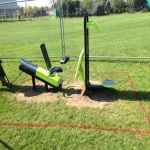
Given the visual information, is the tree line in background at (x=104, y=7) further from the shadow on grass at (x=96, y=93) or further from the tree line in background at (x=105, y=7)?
the shadow on grass at (x=96, y=93)

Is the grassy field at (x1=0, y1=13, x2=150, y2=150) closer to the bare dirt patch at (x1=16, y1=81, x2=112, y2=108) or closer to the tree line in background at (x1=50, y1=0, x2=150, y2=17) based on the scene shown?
the bare dirt patch at (x1=16, y1=81, x2=112, y2=108)

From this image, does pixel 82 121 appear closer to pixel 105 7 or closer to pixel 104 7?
pixel 104 7

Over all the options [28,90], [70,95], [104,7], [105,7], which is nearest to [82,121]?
[70,95]

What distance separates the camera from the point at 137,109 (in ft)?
→ 13.1

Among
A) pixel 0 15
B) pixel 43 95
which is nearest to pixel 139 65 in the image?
pixel 43 95

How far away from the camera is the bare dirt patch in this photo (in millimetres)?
4281

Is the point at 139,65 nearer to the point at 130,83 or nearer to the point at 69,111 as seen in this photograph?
the point at 130,83

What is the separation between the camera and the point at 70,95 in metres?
4.64

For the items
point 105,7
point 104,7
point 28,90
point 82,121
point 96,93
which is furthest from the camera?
point 105,7

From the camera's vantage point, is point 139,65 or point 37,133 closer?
point 37,133

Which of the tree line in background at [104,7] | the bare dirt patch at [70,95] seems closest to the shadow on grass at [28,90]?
the bare dirt patch at [70,95]

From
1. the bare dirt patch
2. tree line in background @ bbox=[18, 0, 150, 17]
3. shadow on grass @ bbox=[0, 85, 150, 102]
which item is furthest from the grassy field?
tree line in background @ bbox=[18, 0, 150, 17]

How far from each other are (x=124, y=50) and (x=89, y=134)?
6.05m

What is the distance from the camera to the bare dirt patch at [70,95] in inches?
169
